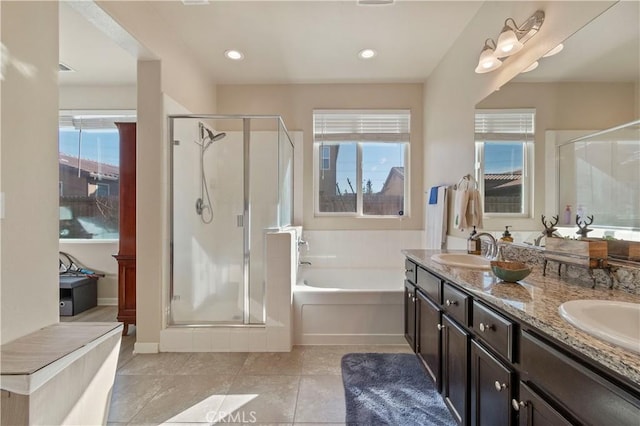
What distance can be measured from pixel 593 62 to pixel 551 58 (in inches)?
10.4

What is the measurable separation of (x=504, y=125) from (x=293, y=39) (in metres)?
1.99

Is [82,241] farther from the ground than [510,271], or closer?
closer

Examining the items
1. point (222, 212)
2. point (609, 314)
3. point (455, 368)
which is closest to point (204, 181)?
point (222, 212)

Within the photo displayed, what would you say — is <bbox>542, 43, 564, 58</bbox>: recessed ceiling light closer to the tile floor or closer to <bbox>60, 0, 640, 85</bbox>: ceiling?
<bbox>60, 0, 640, 85</bbox>: ceiling

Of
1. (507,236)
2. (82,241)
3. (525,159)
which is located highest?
(525,159)

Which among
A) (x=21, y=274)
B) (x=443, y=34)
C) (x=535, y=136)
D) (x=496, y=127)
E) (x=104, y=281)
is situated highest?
(x=443, y=34)

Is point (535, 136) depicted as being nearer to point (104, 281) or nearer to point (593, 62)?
point (593, 62)

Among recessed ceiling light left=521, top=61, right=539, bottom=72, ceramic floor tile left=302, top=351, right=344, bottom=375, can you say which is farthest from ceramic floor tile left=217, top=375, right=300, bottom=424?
recessed ceiling light left=521, top=61, right=539, bottom=72

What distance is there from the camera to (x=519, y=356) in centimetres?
96

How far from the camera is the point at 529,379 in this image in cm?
92

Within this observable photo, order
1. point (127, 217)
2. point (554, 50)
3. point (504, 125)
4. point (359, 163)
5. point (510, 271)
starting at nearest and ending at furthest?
point (510, 271) → point (554, 50) → point (504, 125) → point (127, 217) → point (359, 163)

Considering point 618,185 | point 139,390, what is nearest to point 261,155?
point 139,390

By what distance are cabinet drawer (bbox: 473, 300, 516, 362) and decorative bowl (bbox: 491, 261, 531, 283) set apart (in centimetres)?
20

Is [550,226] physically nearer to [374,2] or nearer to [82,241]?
[374,2]
